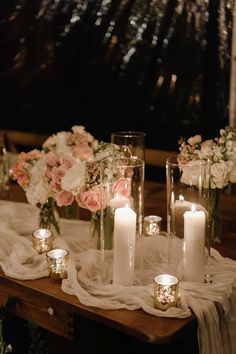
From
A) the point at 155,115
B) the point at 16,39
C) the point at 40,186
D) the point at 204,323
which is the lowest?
the point at 204,323

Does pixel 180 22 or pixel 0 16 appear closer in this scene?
Result: pixel 180 22

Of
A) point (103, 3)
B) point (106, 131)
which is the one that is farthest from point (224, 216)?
point (103, 3)

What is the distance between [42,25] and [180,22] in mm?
1026

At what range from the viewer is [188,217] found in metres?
1.25

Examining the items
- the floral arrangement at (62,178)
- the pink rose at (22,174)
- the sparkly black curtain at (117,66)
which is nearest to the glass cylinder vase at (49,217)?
the floral arrangement at (62,178)

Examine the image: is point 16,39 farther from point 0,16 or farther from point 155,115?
point 155,115

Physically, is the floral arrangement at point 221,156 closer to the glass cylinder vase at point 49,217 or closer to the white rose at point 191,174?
the white rose at point 191,174

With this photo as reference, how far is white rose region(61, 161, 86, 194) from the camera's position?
1.40m

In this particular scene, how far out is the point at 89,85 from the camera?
325 centimetres

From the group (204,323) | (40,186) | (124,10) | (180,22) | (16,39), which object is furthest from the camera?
(16,39)

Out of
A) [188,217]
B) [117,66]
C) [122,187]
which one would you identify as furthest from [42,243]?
[117,66]

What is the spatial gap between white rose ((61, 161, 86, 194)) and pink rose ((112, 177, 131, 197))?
13 cm

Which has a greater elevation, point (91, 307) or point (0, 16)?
point (0, 16)

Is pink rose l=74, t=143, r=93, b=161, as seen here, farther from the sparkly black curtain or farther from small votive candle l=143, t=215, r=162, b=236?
the sparkly black curtain
